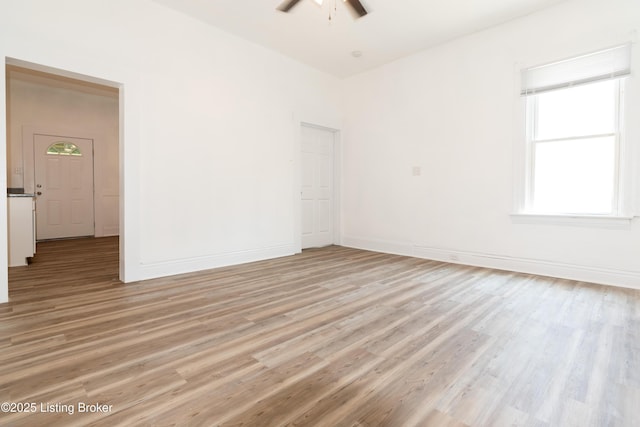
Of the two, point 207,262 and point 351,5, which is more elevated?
point 351,5

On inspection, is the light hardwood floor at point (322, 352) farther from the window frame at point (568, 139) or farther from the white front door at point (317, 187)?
the white front door at point (317, 187)

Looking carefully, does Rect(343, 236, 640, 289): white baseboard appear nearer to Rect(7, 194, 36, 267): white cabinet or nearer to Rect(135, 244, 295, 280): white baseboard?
Rect(135, 244, 295, 280): white baseboard

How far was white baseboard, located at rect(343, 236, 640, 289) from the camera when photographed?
3422 millimetres

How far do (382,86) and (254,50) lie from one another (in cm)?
A: 223

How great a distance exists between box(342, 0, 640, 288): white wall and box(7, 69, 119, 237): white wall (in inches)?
214

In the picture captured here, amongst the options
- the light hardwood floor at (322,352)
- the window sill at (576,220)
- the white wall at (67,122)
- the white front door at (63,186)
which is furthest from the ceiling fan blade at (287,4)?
the white front door at (63,186)

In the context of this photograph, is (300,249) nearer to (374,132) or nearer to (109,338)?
(374,132)

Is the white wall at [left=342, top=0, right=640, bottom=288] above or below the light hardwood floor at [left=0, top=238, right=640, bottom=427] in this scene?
above

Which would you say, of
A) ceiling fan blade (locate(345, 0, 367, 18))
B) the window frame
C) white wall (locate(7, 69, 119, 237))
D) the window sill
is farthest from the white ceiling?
white wall (locate(7, 69, 119, 237))

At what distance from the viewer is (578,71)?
12.0ft

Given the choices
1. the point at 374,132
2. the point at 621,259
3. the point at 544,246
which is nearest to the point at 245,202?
the point at 374,132

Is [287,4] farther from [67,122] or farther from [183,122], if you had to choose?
[67,122]

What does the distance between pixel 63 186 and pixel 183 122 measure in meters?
4.69

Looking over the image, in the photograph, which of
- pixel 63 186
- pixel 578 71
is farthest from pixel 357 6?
pixel 63 186
